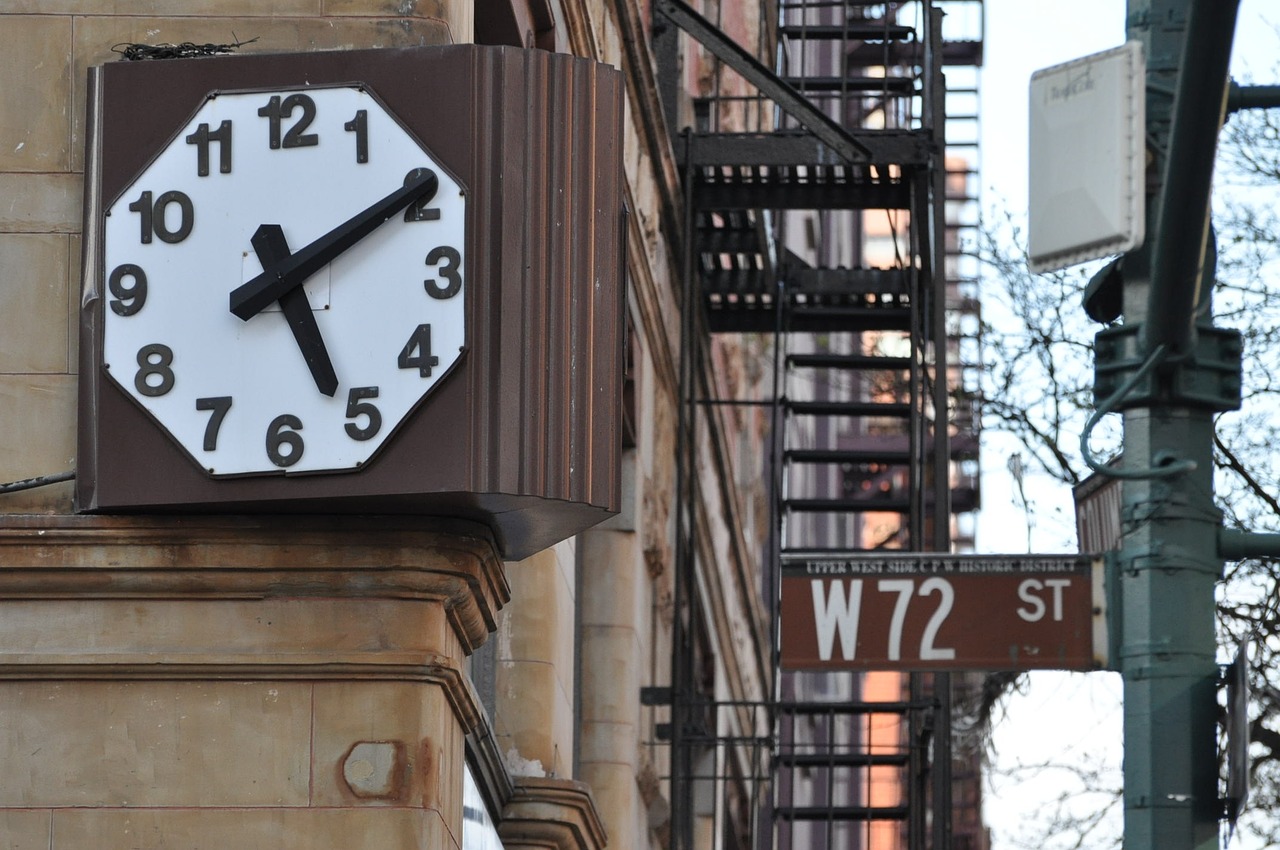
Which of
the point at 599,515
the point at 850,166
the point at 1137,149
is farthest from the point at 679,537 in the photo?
the point at 1137,149

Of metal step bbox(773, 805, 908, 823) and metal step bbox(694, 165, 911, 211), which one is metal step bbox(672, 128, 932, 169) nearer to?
metal step bbox(694, 165, 911, 211)

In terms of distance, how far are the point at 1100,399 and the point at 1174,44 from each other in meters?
1.05

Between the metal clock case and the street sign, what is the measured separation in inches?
27.2

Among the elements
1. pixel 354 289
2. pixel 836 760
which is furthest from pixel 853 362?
pixel 354 289

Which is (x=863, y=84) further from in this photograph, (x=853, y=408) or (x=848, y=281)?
(x=853, y=408)

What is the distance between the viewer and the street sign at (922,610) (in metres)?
6.99

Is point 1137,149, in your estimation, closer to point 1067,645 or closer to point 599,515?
point 1067,645

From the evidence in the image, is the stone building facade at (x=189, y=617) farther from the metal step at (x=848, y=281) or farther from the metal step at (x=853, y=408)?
the metal step at (x=848, y=281)

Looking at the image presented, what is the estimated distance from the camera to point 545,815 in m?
10.1

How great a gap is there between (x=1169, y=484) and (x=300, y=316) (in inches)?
99.2

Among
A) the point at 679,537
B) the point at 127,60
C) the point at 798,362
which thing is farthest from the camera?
the point at 798,362

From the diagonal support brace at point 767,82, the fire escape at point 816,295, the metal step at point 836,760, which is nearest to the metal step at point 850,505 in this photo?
the fire escape at point 816,295

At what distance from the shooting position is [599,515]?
7.15 metres

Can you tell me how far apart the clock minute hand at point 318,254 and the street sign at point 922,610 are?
1609 millimetres
